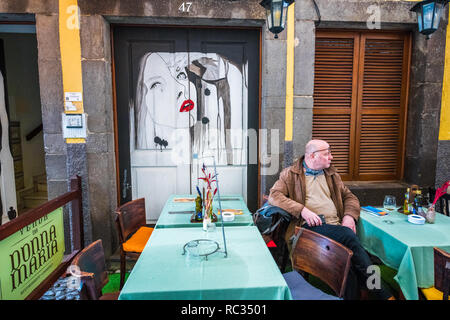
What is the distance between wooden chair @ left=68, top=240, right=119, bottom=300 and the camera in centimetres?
151

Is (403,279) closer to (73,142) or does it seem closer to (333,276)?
(333,276)

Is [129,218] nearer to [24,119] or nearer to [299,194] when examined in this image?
[299,194]

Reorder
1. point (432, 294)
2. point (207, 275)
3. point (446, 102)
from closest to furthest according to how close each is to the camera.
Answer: point (207, 275) → point (432, 294) → point (446, 102)

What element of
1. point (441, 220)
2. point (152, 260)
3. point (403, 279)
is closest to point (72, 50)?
point (152, 260)

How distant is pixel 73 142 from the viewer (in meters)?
3.50

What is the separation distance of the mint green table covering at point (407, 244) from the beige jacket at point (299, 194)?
20 cm

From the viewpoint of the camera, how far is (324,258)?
1.98 meters

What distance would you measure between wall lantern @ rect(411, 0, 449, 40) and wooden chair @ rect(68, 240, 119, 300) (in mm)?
3850

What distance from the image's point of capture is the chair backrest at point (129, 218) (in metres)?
2.80

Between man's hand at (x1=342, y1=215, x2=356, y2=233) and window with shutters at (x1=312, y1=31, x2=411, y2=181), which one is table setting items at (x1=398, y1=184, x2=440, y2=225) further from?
window with shutters at (x1=312, y1=31, x2=411, y2=181)

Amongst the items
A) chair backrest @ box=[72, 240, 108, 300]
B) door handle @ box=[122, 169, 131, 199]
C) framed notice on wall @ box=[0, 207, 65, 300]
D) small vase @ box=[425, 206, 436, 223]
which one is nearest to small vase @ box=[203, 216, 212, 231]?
chair backrest @ box=[72, 240, 108, 300]

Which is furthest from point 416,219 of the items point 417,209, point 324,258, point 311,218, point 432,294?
point 324,258

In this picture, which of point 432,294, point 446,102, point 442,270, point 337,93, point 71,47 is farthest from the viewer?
A: point 337,93

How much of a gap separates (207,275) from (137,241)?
153cm
